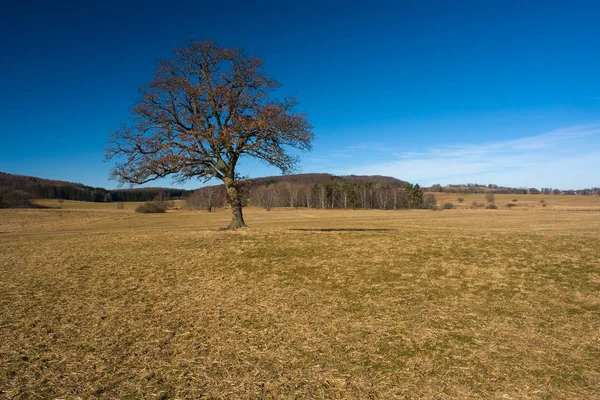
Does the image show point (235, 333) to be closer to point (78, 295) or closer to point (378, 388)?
point (378, 388)

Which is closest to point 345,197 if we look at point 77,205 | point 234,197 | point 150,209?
point 150,209

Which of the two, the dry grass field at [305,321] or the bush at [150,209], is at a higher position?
the bush at [150,209]

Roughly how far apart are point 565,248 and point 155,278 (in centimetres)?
1703

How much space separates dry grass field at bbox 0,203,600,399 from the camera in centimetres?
588

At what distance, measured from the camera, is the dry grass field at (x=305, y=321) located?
5883 mm

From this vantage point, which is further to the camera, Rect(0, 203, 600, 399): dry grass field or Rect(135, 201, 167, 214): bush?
Rect(135, 201, 167, 214): bush

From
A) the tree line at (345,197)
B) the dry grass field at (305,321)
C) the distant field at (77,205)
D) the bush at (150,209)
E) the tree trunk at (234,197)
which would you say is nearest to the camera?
the dry grass field at (305,321)

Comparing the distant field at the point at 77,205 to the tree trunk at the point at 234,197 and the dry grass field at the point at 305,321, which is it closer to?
the tree trunk at the point at 234,197

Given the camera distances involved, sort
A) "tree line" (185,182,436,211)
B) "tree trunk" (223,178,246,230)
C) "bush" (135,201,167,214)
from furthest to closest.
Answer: "tree line" (185,182,436,211)
"bush" (135,201,167,214)
"tree trunk" (223,178,246,230)

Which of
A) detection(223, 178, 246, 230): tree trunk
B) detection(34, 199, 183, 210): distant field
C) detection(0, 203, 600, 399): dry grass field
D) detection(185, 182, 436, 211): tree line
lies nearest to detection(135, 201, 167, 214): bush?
detection(34, 199, 183, 210): distant field

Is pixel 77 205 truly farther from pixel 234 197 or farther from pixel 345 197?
pixel 234 197

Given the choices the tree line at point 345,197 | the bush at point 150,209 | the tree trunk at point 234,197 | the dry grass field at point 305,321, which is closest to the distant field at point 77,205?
the bush at point 150,209

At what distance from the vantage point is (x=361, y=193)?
14512cm

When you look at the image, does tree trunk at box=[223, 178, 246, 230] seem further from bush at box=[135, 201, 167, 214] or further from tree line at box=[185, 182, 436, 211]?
tree line at box=[185, 182, 436, 211]
